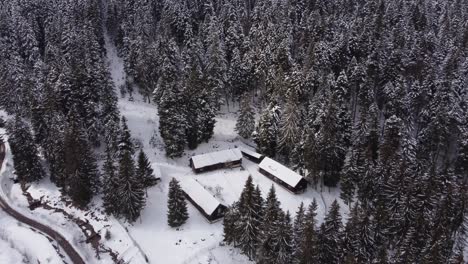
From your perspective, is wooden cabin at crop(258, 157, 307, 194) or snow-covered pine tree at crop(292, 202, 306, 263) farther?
wooden cabin at crop(258, 157, 307, 194)

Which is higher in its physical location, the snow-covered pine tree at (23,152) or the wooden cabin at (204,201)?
the snow-covered pine tree at (23,152)

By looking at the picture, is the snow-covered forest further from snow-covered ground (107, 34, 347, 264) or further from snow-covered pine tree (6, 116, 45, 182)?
snow-covered ground (107, 34, 347, 264)

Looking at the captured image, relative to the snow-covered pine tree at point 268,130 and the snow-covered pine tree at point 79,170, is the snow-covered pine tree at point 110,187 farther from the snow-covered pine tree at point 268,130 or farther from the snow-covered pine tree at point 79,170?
the snow-covered pine tree at point 268,130

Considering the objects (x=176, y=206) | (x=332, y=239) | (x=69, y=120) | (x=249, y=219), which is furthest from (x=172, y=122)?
(x=332, y=239)

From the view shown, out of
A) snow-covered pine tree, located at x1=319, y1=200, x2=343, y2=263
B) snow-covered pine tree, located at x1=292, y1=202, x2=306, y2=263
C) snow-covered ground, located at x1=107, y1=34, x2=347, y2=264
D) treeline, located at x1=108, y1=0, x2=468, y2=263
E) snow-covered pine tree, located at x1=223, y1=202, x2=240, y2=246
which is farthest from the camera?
treeline, located at x1=108, y1=0, x2=468, y2=263

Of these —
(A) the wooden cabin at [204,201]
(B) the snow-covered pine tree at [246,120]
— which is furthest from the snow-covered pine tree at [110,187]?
(B) the snow-covered pine tree at [246,120]

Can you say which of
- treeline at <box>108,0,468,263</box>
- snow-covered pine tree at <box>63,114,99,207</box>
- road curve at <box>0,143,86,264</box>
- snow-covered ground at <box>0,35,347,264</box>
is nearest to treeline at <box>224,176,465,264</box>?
treeline at <box>108,0,468,263</box>
